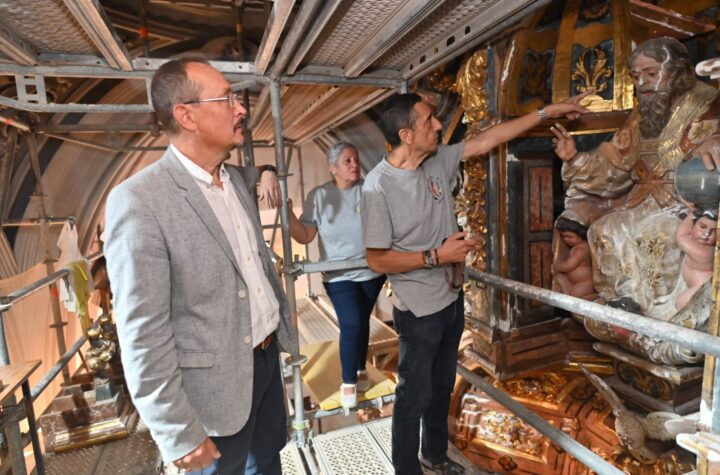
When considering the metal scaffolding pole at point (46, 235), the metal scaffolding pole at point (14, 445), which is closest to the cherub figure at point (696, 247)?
the metal scaffolding pole at point (14, 445)

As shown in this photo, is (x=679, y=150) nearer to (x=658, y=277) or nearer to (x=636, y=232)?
(x=636, y=232)

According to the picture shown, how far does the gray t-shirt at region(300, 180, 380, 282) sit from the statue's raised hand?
1171 millimetres

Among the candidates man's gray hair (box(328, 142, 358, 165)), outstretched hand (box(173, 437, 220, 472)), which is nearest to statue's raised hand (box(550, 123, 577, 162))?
man's gray hair (box(328, 142, 358, 165))

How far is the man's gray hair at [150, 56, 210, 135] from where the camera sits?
50.8 inches

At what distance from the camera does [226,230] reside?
138 centimetres

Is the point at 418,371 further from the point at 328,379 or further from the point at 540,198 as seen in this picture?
the point at 540,198

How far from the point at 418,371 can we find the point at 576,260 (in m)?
1.31

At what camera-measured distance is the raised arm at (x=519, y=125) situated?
81.4 inches

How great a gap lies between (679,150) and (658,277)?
0.61m

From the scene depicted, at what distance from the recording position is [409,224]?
186 cm

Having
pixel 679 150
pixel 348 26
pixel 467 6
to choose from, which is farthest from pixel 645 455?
pixel 348 26

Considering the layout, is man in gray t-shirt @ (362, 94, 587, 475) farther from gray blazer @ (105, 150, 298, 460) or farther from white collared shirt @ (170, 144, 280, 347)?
gray blazer @ (105, 150, 298, 460)

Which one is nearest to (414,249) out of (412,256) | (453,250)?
(412,256)

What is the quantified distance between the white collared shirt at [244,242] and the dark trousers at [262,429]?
0.41ft
